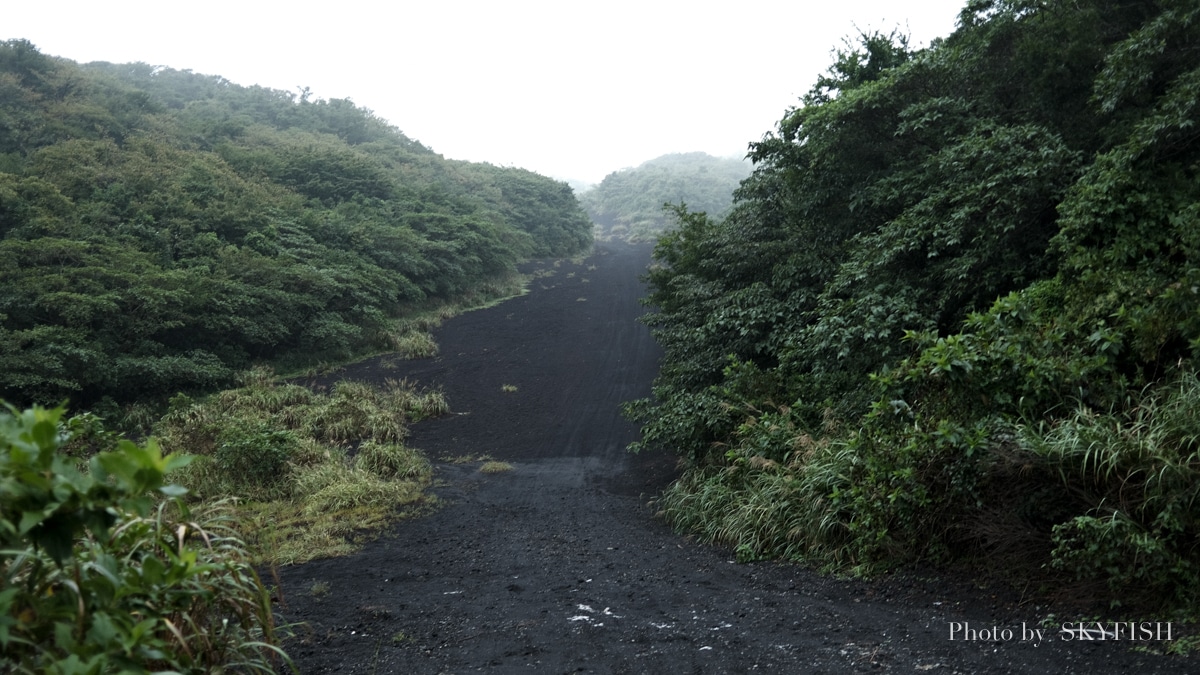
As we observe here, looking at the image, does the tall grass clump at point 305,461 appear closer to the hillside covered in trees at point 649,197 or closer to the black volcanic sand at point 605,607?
the black volcanic sand at point 605,607

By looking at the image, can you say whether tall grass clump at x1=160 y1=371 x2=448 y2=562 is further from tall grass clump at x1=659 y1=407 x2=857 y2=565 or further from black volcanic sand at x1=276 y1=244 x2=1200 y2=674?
tall grass clump at x1=659 y1=407 x2=857 y2=565

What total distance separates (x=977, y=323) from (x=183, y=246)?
20.3m

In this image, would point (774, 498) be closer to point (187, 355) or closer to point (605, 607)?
point (605, 607)

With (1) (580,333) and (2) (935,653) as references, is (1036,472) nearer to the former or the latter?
(2) (935,653)

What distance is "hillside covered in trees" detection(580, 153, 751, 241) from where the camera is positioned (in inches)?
2323

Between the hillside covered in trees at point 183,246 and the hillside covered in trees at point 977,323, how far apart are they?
38.5 ft

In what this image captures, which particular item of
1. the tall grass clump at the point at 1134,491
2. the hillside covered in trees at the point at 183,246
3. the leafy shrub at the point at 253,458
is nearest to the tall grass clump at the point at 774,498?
the tall grass clump at the point at 1134,491

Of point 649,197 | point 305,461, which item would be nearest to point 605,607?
point 305,461

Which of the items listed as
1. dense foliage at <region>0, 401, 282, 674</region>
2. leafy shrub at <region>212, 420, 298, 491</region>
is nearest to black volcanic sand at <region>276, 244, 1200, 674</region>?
dense foliage at <region>0, 401, 282, 674</region>

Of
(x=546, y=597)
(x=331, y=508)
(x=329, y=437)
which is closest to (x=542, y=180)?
(x=329, y=437)

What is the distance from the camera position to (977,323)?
523cm

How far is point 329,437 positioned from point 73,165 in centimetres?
1461

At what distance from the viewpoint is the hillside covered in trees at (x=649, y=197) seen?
59000 mm

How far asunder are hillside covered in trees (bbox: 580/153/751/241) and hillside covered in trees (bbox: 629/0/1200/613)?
40720 millimetres
